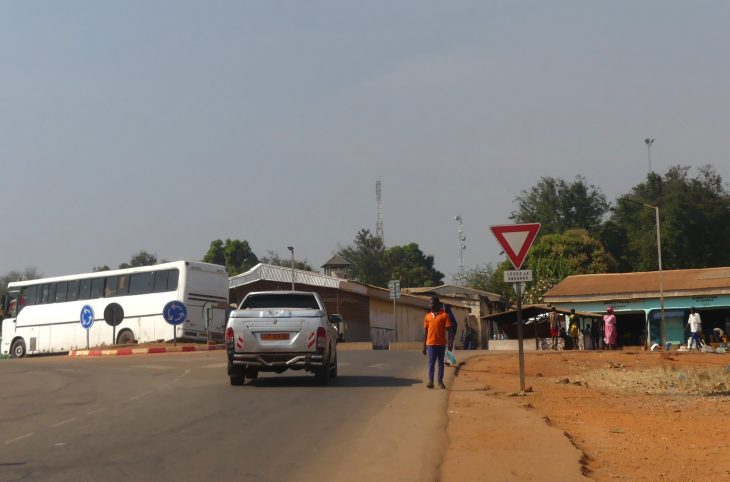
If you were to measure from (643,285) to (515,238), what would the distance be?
39922mm

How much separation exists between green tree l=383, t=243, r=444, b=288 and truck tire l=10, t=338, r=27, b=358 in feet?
266

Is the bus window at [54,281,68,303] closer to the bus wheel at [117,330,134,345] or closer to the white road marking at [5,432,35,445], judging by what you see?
the bus wheel at [117,330,134,345]

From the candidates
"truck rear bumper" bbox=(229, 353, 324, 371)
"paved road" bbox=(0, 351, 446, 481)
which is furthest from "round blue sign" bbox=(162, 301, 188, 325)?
"truck rear bumper" bbox=(229, 353, 324, 371)

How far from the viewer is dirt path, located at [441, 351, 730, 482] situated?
29.7 feet

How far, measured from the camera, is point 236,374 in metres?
18.2

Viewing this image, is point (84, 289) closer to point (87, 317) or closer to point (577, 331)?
point (87, 317)

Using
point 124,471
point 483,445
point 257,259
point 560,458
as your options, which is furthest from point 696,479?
point 257,259

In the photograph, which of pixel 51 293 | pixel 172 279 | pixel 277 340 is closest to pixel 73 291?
pixel 51 293

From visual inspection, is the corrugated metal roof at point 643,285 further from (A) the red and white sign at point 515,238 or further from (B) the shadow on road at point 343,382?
(A) the red and white sign at point 515,238

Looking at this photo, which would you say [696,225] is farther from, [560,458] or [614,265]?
[560,458]

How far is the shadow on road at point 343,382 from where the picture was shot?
733 inches

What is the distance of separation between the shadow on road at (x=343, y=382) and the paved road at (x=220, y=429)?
0.02m

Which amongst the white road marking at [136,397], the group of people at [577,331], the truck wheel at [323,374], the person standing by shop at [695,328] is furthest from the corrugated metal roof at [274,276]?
the white road marking at [136,397]

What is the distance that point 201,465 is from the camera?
928 centimetres
